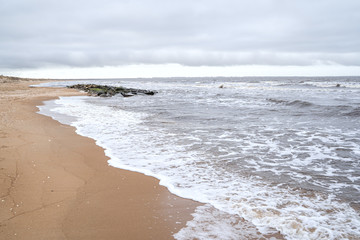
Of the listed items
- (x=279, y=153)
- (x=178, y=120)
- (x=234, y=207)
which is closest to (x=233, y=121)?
(x=178, y=120)

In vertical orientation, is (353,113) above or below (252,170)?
above

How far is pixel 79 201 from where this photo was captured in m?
4.28

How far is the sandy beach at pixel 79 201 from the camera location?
348cm

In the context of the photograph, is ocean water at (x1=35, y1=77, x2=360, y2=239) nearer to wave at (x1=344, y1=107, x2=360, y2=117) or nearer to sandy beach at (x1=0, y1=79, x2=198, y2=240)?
sandy beach at (x1=0, y1=79, x2=198, y2=240)

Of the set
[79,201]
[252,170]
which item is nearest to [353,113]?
[252,170]

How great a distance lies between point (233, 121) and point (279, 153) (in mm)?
5461

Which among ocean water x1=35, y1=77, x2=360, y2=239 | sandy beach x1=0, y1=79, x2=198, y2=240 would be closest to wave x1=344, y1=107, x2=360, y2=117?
ocean water x1=35, y1=77, x2=360, y2=239

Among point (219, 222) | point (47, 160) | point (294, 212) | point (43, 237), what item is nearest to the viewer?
point (43, 237)

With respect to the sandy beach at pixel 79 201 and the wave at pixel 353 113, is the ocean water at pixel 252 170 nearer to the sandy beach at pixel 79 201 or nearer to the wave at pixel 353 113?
the sandy beach at pixel 79 201

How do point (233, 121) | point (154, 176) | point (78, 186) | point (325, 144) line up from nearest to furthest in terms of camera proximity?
1. point (78, 186)
2. point (154, 176)
3. point (325, 144)
4. point (233, 121)

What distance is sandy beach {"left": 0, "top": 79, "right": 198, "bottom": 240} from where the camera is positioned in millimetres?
3484

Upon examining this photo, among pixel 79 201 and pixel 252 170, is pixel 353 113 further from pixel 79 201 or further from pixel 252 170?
pixel 79 201

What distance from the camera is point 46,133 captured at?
9.34m

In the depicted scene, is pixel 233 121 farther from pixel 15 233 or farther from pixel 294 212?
pixel 15 233
